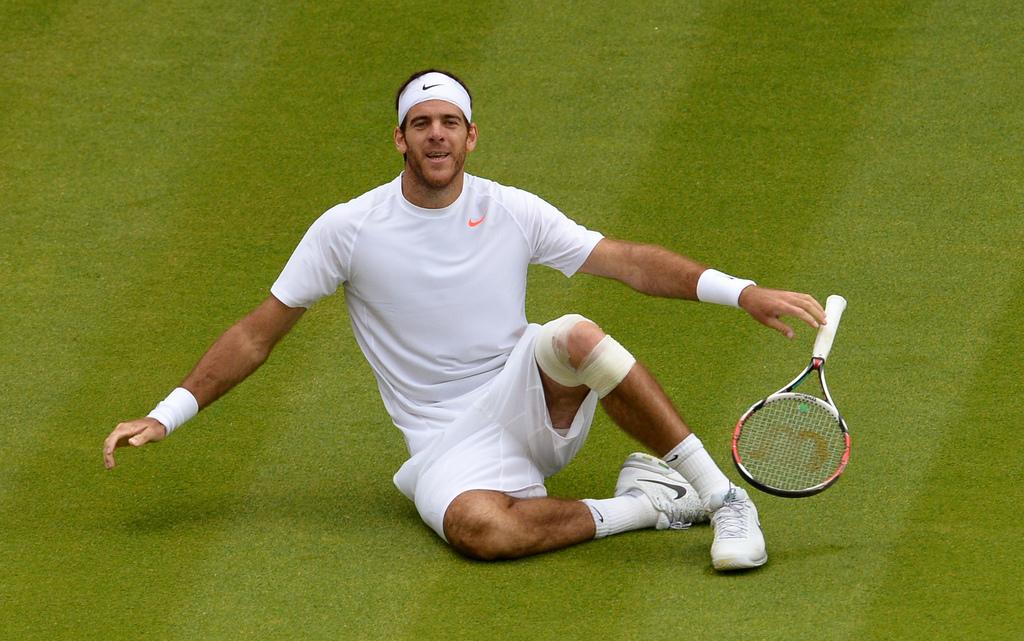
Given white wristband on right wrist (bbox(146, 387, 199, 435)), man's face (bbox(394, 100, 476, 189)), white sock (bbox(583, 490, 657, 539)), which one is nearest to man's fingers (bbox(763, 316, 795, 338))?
white sock (bbox(583, 490, 657, 539))

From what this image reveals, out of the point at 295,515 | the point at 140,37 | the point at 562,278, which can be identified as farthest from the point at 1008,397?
the point at 140,37

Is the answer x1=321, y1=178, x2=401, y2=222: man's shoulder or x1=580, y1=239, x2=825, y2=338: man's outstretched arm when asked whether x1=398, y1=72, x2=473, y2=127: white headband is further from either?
x1=580, y1=239, x2=825, y2=338: man's outstretched arm

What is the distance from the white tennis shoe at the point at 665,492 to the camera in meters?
6.11

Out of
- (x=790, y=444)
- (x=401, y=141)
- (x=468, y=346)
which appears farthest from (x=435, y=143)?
(x=790, y=444)

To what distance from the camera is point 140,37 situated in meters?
9.41

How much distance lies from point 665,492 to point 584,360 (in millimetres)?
700

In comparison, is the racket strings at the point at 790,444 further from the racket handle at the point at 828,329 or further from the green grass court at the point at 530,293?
the green grass court at the point at 530,293

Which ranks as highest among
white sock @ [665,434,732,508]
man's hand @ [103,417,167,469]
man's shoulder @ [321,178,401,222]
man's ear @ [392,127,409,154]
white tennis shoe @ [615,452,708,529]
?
man's ear @ [392,127,409,154]

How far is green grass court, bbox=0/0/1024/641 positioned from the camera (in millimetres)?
5672

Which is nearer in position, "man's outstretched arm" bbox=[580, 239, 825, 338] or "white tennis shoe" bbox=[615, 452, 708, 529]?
"man's outstretched arm" bbox=[580, 239, 825, 338]

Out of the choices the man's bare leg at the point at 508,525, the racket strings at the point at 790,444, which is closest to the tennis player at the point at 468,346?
the man's bare leg at the point at 508,525

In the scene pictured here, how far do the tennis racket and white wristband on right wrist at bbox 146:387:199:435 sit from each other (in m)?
1.92

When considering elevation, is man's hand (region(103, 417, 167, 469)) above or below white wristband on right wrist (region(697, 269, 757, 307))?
below

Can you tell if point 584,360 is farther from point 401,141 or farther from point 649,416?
point 401,141
